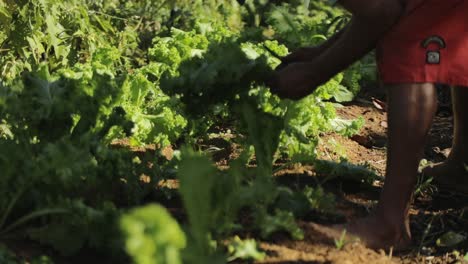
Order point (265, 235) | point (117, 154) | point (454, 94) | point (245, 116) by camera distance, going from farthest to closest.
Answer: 1. point (454, 94)
2. point (245, 116)
3. point (117, 154)
4. point (265, 235)

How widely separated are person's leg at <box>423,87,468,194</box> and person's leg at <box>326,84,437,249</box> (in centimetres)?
77

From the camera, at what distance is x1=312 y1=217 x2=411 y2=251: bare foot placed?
284cm

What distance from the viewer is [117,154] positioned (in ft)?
9.09

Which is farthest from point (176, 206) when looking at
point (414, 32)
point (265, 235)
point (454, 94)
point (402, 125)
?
point (454, 94)

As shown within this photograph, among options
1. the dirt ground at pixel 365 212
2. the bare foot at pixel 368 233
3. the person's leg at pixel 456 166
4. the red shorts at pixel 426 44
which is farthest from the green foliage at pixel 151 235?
the person's leg at pixel 456 166

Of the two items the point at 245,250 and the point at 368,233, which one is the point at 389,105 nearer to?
the point at 368,233

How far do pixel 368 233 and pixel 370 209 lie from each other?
0.38 metres

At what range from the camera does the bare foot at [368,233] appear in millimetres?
2836

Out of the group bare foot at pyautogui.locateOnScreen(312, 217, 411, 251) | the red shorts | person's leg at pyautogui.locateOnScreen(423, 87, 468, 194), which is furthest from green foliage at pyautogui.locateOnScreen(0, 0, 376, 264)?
person's leg at pyautogui.locateOnScreen(423, 87, 468, 194)

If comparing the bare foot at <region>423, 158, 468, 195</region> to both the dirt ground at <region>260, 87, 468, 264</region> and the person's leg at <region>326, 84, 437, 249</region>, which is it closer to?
the dirt ground at <region>260, 87, 468, 264</region>

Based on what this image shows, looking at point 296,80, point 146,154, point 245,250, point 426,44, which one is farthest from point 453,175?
point 245,250

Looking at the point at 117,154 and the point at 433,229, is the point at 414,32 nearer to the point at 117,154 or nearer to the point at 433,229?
the point at 433,229

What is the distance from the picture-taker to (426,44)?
281cm

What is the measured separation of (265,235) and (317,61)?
71cm
